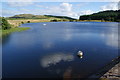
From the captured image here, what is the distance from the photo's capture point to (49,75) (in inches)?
898

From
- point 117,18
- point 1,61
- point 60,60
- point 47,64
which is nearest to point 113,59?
point 60,60

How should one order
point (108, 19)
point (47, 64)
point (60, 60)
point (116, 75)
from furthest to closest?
point (108, 19) → point (60, 60) → point (47, 64) → point (116, 75)

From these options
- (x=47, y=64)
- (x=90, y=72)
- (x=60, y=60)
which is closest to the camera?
(x=90, y=72)

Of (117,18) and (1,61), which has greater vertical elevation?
(117,18)

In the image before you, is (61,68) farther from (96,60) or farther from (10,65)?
(10,65)

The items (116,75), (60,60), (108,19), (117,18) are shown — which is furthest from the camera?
(108,19)

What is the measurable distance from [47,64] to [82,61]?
7.23 metres

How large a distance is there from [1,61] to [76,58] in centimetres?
1653

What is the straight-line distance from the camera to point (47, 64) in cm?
2733

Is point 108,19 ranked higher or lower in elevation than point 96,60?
higher

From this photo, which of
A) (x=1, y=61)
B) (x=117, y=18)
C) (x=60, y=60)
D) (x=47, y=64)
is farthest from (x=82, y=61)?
(x=117, y=18)

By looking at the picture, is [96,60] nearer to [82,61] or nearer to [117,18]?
[82,61]

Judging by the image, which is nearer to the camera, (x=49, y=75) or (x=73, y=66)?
(x=49, y=75)

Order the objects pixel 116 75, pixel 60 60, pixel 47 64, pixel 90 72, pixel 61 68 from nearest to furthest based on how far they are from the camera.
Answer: pixel 116 75 < pixel 90 72 < pixel 61 68 < pixel 47 64 < pixel 60 60
